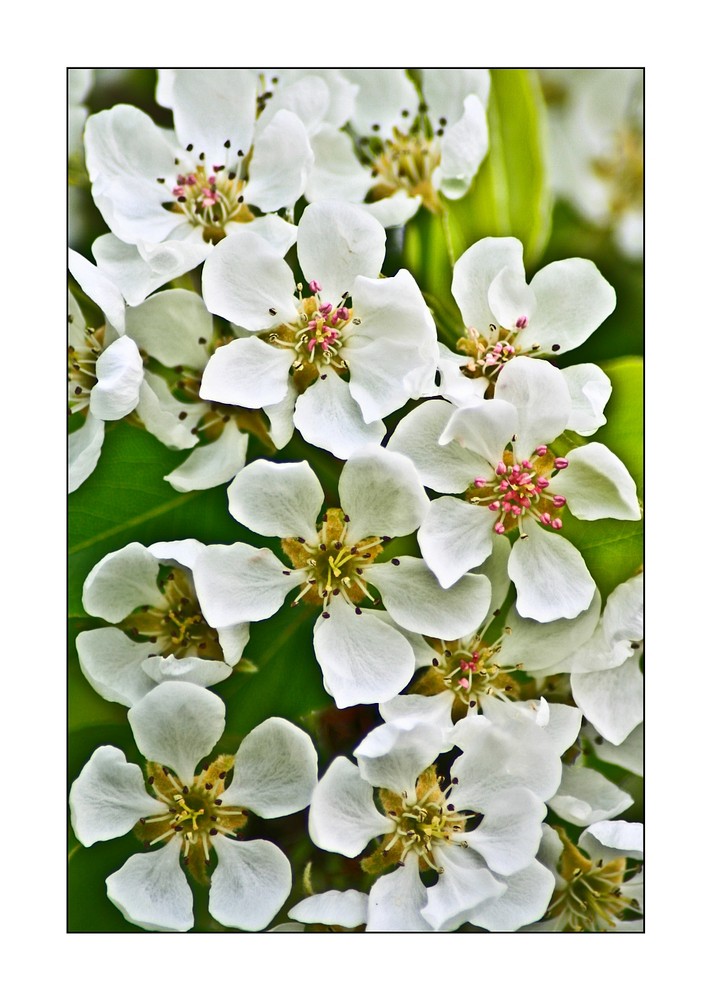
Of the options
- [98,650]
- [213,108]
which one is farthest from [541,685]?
[213,108]

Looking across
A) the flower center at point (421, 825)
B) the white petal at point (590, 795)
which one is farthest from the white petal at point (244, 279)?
the white petal at point (590, 795)

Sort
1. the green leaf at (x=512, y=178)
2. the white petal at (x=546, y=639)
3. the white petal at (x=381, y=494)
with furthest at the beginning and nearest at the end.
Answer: the green leaf at (x=512, y=178), the white petal at (x=546, y=639), the white petal at (x=381, y=494)

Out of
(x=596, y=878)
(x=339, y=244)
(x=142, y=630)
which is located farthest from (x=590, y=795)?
(x=339, y=244)

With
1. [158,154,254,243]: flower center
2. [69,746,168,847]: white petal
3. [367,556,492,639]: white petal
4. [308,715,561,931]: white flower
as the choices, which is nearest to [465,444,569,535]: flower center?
[367,556,492,639]: white petal

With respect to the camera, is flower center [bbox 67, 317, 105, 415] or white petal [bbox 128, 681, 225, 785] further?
flower center [bbox 67, 317, 105, 415]

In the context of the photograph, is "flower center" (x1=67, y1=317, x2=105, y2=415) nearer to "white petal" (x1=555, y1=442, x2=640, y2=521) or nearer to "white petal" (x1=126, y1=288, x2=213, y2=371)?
"white petal" (x1=126, y1=288, x2=213, y2=371)

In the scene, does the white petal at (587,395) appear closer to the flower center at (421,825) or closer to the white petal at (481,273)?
the white petal at (481,273)

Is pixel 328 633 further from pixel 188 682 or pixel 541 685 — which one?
pixel 541 685
